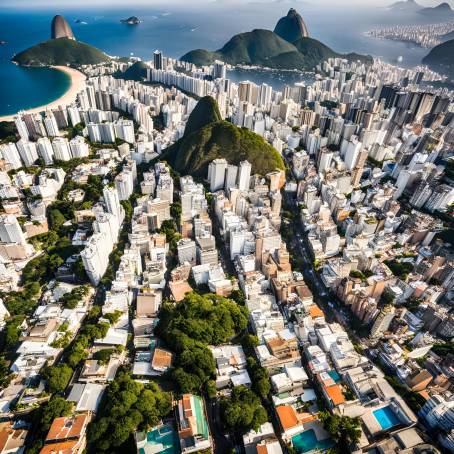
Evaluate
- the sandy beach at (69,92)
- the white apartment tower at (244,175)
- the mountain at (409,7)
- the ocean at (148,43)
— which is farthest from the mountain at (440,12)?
the white apartment tower at (244,175)

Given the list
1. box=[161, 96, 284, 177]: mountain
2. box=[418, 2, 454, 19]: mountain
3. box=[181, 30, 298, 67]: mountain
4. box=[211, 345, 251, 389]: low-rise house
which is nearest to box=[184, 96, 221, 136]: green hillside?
box=[161, 96, 284, 177]: mountain

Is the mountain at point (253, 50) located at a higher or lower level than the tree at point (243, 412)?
higher

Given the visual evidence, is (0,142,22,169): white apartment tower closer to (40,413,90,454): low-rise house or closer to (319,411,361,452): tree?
(40,413,90,454): low-rise house

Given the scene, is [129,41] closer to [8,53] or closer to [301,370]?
[8,53]

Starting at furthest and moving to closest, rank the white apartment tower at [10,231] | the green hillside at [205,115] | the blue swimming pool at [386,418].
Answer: the green hillside at [205,115], the white apartment tower at [10,231], the blue swimming pool at [386,418]

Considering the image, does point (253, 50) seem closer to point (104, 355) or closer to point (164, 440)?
point (104, 355)

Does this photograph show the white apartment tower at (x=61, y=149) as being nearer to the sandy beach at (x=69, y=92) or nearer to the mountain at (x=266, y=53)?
the sandy beach at (x=69, y=92)

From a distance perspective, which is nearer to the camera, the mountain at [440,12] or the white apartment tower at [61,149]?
the white apartment tower at [61,149]

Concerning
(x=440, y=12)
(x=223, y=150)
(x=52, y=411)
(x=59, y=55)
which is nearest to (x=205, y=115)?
(x=223, y=150)
